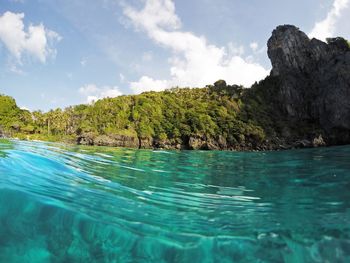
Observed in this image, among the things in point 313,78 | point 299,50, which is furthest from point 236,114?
point 299,50

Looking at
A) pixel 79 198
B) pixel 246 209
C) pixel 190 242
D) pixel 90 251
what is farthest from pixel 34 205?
pixel 246 209

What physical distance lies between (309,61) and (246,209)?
111143 mm

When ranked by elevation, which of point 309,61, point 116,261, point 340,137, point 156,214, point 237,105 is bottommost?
point 116,261

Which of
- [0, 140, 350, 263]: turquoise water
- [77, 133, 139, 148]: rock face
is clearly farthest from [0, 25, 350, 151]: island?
[0, 140, 350, 263]: turquoise water

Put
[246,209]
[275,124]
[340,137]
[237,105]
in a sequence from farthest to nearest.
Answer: [237,105] → [275,124] → [340,137] → [246,209]

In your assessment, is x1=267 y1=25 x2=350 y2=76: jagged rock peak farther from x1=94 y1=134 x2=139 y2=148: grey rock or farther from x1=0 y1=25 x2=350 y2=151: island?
x1=94 y1=134 x2=139 y2=148: grey rock

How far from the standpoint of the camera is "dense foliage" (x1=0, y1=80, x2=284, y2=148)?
87438 millimetres

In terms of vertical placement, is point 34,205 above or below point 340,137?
below

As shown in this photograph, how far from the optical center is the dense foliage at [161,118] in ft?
287

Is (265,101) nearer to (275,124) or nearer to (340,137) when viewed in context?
(275,124)

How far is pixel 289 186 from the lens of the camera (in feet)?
36.8

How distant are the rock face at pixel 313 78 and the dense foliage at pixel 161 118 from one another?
10252mm

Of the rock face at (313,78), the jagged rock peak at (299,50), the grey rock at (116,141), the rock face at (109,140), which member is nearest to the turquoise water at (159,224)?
the grey rock at (116,141)

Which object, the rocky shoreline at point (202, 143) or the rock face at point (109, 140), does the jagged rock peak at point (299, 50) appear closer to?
the rocky shoreline at point (202, 143)
